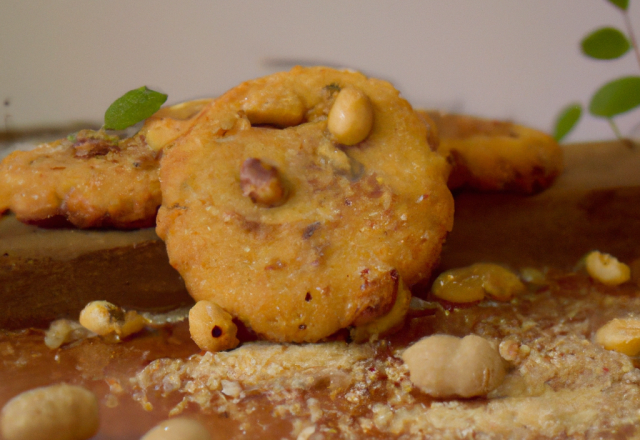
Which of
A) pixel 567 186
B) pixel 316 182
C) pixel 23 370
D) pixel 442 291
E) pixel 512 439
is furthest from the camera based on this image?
pixel 567 186

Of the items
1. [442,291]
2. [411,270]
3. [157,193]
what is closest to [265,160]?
[157,193]

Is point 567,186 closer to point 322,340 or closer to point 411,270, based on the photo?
point 411,270

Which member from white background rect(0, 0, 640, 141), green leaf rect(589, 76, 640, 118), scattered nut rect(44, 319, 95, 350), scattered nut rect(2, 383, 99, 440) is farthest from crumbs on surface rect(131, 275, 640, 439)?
green leaf rect(589, 76, 640, 118)

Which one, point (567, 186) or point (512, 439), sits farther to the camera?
point (567, 186)

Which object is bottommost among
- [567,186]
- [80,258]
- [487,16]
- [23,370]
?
[23,370]

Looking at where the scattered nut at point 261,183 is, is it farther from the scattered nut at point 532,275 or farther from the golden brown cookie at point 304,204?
the scattered nut at point 532,275

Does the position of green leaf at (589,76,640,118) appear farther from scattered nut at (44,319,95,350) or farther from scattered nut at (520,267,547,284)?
scattered nut at (44,319,95,350)

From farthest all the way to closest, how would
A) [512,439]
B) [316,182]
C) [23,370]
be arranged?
[316,182], [23,370], [512,439]
